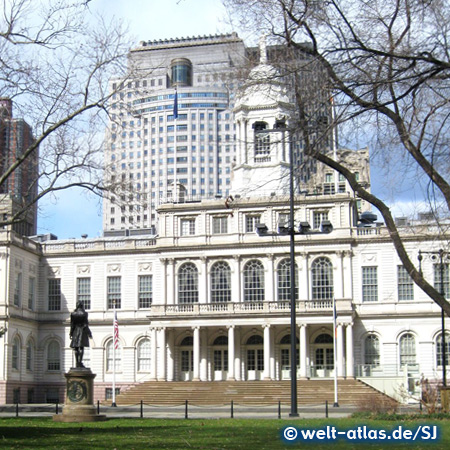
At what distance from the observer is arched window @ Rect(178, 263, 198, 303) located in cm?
5784

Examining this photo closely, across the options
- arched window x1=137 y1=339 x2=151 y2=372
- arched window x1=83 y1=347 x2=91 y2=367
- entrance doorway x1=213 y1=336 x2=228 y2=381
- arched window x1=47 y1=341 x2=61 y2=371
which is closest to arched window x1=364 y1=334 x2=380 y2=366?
entrance doorway x1=213 y1=336 x2=228 y2=381

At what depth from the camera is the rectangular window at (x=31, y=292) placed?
197 ft

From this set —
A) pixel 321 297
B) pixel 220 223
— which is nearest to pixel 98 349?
pixel 220 223

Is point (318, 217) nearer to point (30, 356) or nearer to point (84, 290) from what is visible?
point (84, 290)

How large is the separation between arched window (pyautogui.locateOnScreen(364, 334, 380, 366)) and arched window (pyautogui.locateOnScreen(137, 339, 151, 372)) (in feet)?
49.6

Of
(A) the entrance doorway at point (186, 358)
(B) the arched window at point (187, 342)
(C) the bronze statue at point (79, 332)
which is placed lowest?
(A) the entrance doorway at point (186, 358)

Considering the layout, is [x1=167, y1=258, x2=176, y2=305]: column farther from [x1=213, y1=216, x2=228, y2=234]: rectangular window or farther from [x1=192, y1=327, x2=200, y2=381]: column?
[x1=213, y1=216, x2=228, y2=234]: rectangular window

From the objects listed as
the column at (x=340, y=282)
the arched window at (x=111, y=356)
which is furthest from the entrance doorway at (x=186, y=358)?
the column at (x=340, y=282)

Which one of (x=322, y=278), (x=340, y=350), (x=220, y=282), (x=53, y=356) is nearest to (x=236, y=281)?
(x=220, y=282)

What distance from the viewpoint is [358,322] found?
5581cm

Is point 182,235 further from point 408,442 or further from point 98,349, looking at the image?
point 408,442

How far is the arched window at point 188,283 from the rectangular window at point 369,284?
37.6 feet

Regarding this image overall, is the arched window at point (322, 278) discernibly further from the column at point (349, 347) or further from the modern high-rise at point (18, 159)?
the modern high-rise at point (18, 159)

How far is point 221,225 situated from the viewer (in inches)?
2296
